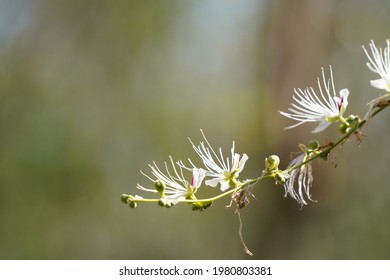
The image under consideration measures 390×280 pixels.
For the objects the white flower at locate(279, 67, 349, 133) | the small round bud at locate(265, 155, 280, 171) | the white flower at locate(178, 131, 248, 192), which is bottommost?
the small round bud at locate(265, 155, 280, 171)

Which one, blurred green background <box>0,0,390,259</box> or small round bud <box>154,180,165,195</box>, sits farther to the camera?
blurred green background <box>0,0,390,259</box>

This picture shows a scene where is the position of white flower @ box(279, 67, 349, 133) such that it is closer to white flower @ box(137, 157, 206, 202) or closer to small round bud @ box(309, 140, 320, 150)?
small round bud @ box(309, 140, 320, 150)

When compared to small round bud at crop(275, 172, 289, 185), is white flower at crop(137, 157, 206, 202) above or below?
above

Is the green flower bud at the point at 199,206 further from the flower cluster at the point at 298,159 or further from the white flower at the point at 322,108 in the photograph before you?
the white flower at the point at 322,108

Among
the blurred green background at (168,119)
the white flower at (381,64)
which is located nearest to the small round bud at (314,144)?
the white flower at (381,64)

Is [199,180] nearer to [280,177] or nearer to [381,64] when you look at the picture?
[280,177]

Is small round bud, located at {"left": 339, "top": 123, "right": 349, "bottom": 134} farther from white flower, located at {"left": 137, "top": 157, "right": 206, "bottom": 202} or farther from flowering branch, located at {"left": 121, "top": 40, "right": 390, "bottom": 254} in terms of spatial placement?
white flower, located at {"left": 137, "top": 157, "right": 206, "bottom": 202}

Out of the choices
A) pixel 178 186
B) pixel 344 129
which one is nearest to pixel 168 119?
pixel 178 186

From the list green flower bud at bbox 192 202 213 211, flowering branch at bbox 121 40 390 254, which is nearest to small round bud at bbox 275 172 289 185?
flowering branch at bbox 121 40 390 254

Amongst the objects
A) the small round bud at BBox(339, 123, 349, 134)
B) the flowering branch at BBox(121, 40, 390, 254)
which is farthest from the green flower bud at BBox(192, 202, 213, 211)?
the small round bud at BBox(339, 123, 349, 134)
